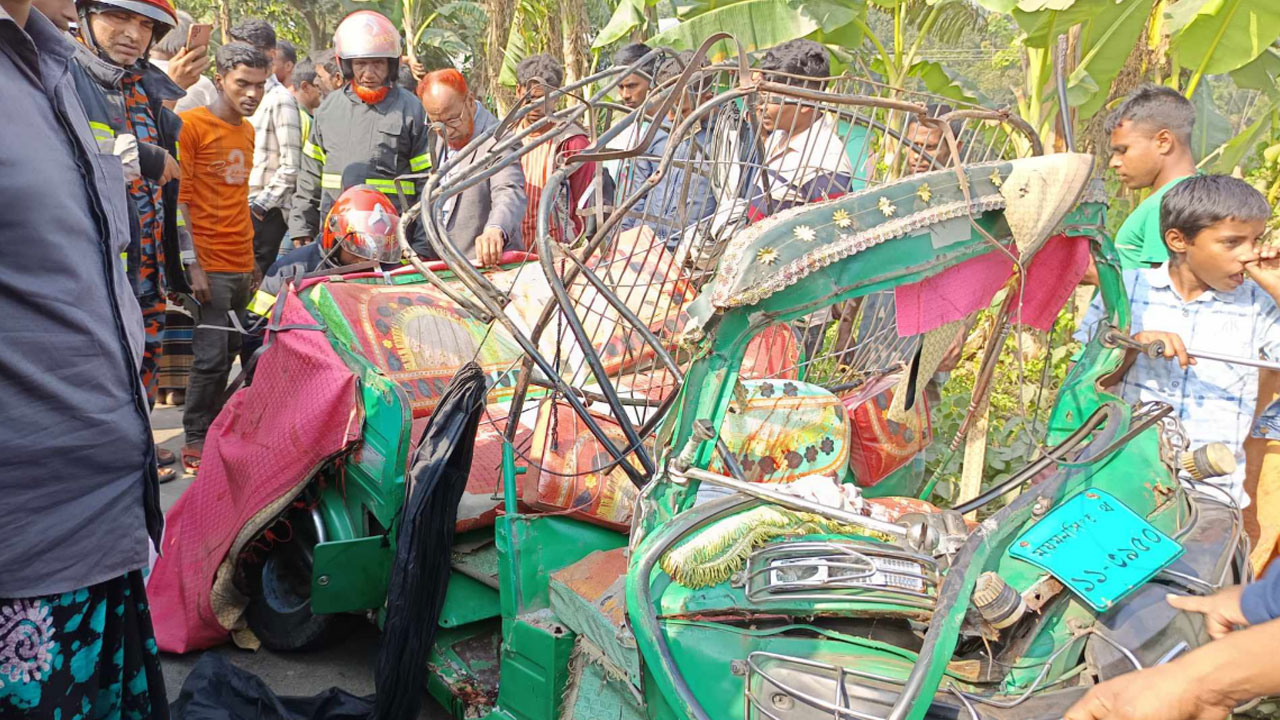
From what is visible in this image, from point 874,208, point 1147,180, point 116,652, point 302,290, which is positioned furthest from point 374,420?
point 1147,180

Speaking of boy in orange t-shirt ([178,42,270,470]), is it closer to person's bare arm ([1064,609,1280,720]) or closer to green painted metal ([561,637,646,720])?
green painted metal ([561,637,646,720])

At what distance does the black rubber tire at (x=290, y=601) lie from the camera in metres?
3.12

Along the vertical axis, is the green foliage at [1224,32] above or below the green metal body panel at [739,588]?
above

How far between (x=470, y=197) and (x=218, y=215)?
1.47m

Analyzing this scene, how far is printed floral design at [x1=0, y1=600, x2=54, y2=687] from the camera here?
1.60 meters

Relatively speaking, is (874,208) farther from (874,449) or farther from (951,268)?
(874,449)

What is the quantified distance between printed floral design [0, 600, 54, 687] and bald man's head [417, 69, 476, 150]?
10.1 ft

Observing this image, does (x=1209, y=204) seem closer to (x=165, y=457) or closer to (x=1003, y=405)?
(x=1003, y=405)

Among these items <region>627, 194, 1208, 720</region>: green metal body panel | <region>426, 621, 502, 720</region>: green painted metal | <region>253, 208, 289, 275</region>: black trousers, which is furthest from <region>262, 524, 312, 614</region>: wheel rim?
<region>253, 208, 289, 275</region>: black trousers

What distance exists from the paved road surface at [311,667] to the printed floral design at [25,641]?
1403 mm

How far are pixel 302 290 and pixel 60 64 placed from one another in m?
1.78

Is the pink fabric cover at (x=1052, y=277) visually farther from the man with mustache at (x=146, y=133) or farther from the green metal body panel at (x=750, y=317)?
the man with mustache at (x=146, y=133)

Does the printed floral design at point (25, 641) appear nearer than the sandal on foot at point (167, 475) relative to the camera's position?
Yes

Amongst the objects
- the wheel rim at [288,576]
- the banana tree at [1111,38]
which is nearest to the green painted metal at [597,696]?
the wheel rim at [288,576]
